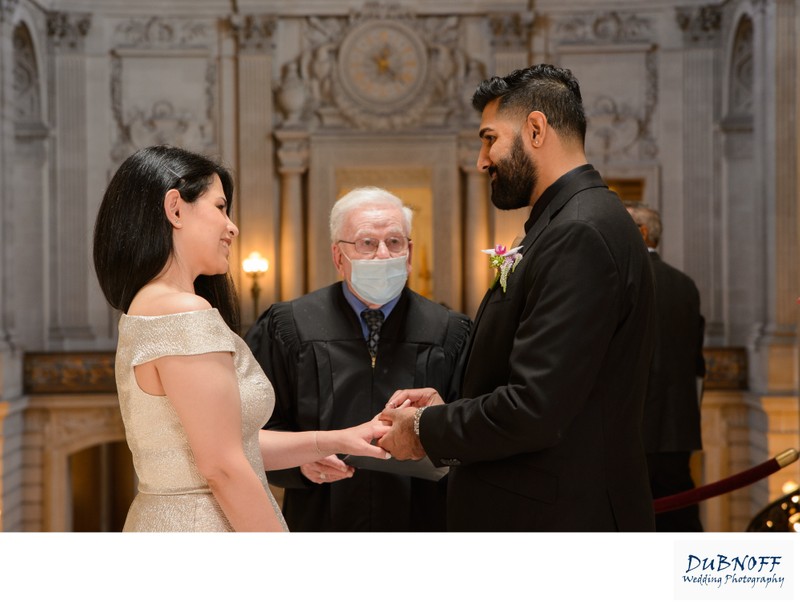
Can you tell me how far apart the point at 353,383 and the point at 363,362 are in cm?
9

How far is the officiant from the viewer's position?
3924mm

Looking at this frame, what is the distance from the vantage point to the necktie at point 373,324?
400 cm

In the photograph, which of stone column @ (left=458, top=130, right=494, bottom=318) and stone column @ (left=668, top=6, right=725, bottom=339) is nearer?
stone column @ (left=668, top=6, right=725, bottom=339)

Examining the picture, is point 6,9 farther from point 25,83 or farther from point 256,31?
point 256,31

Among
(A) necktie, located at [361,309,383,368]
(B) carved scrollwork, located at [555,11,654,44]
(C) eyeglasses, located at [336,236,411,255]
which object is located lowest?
(A) necktie, located at [361,309,383,368]

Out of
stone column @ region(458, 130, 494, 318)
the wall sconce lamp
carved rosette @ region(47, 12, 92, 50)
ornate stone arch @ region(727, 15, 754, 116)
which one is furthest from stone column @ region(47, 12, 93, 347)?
ornate stone arch @ region(727, 15, 754, 116)

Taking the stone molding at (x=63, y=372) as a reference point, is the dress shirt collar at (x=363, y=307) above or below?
above

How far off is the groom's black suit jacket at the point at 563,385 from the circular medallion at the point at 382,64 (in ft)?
48.6

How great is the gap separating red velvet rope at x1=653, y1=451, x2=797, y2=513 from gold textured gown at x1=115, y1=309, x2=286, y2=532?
2534 mm

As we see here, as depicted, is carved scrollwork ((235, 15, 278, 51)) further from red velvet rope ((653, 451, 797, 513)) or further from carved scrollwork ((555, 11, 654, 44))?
red velvet rope ((653, 451, 797, 513))

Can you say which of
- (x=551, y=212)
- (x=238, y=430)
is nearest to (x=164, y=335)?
(x=238, y=430)

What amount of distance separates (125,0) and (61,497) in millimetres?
8775
